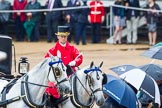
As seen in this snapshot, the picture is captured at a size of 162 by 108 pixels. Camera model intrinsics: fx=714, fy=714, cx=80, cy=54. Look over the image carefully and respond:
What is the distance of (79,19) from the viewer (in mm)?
25266

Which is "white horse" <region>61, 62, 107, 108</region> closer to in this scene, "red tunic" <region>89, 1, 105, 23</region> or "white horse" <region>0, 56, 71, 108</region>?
"white horse" <region>0, 56, 71, 108</region>

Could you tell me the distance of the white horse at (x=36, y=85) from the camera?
10078mm

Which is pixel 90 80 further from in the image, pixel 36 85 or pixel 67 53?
pixel 67 53

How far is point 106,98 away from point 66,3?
675 inches

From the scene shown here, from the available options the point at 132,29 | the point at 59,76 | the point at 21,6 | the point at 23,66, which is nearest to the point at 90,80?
the point at 59,76

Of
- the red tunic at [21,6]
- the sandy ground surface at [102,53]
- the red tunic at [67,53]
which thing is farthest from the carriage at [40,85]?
the red tunic at [21,6]

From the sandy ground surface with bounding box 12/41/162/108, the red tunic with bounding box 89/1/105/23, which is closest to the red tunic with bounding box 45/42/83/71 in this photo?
the sandy ground surface with bounding box 12/41/162/108

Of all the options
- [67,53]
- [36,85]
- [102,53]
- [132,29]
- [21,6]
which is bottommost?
[102,53]

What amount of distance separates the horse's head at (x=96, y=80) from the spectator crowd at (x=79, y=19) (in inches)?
567

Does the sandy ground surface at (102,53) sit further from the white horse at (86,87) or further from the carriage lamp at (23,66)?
the white horse at (86,87)

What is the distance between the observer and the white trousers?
25.8m

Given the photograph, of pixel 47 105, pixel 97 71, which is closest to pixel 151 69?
pixel 97 71

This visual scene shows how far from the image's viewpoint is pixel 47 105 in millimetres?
11148

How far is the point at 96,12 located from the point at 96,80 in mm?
14823
